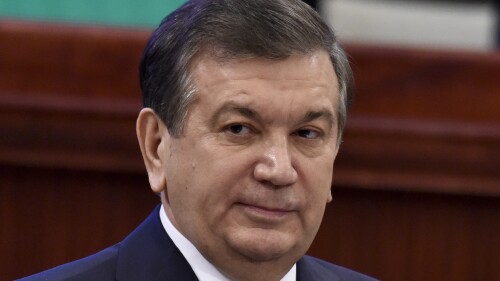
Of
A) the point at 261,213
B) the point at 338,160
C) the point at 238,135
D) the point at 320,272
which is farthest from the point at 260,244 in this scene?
the point at 338,160

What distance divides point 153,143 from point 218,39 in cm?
22

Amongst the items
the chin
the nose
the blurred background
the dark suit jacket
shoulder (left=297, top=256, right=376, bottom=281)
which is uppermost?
the nose

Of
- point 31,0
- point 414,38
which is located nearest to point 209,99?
point 31,0

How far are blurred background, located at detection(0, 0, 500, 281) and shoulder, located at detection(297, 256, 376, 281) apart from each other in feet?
3.49

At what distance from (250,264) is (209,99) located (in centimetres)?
27

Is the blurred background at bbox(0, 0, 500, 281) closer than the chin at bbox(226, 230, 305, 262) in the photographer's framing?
No

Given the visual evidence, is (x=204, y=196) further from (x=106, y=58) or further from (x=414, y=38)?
(x=414, y=38)

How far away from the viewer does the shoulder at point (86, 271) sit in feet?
6.38

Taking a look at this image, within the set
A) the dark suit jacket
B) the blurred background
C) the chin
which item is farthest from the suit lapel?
the blurred background

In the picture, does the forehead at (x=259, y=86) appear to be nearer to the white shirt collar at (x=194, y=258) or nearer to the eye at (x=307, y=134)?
the eye at (x=307, y=134)

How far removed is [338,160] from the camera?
3.26 metres

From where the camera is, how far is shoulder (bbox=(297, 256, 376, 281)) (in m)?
2.07

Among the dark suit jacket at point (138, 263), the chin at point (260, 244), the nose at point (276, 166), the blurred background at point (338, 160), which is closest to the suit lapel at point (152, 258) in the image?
the dark suit jacket at point (138, 263)

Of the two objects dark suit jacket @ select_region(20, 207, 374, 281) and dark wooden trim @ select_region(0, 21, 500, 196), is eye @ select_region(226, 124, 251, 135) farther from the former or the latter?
dark wooden trim @ select_region(0, 21, 500, 196)
